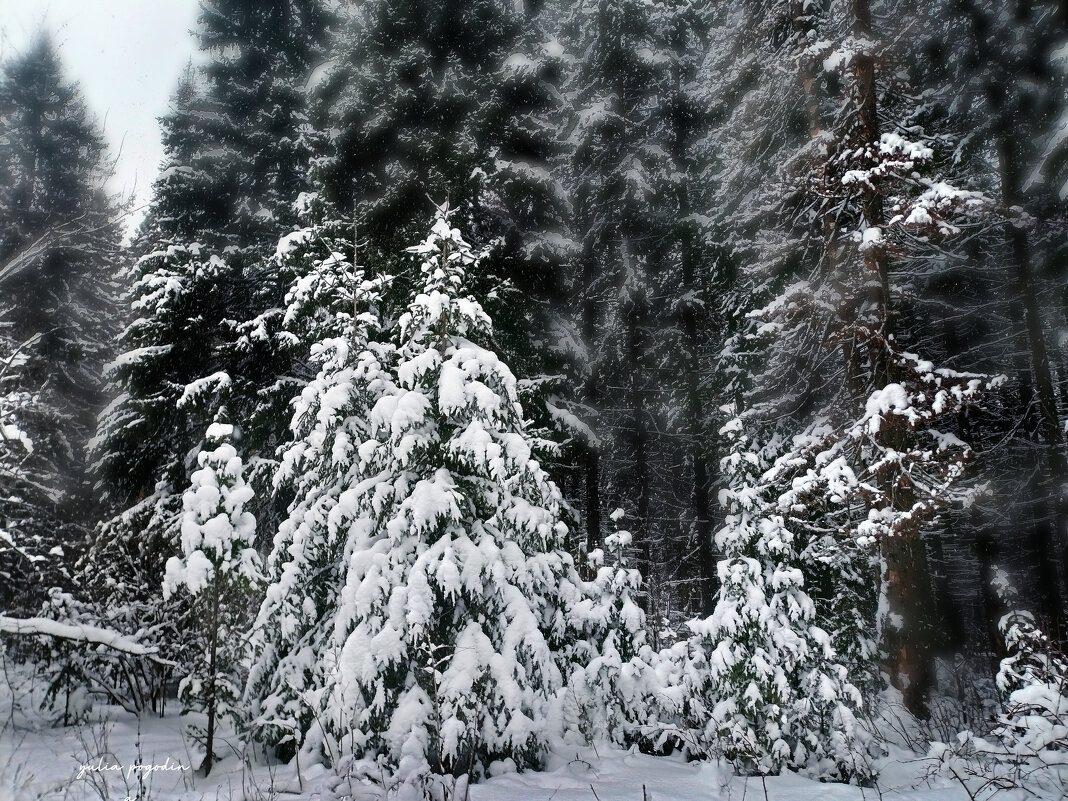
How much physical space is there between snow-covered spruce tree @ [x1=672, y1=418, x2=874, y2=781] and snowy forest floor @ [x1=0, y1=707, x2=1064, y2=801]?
0.32 m

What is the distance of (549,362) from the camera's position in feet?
45.0

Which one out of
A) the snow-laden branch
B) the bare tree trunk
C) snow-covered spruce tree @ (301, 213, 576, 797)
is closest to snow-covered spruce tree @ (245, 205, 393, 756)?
snow-covered spruce tree @ (301, 213, 576, 797)

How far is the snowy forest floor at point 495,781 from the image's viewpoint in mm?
4523

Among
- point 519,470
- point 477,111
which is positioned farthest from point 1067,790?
point 477,111

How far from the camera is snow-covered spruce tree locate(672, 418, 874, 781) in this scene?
5.81 m

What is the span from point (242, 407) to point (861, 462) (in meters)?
11.8

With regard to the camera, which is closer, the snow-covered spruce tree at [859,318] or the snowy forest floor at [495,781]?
the snowy forest floor at [495,781]

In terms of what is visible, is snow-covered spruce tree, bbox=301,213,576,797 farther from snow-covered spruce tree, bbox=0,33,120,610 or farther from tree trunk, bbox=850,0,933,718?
snow-covered spruce tree, bbox=0,33,120,610

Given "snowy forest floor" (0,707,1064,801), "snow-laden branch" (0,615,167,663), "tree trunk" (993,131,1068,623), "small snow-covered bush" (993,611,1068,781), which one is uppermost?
"tree trunk" (993,131,1068,623)

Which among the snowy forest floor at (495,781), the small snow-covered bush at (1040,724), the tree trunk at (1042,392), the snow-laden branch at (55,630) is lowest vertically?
the snowy forest floor at (495,781)

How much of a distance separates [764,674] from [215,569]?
18.6 feet

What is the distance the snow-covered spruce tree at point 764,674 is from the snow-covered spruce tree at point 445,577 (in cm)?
173
